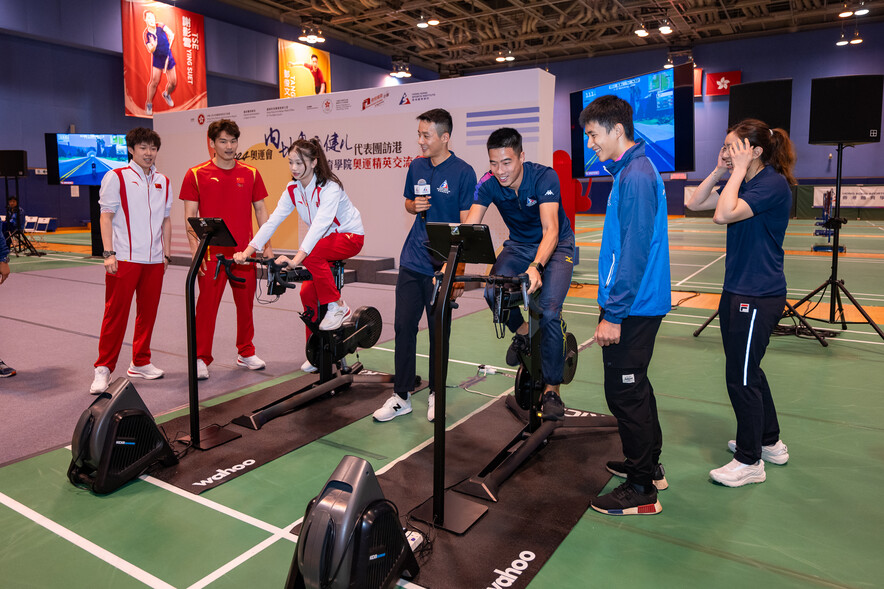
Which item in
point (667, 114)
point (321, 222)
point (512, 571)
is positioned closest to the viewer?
point (512, 571)

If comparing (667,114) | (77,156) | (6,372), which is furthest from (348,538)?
(77,156)

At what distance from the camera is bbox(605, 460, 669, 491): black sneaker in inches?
117

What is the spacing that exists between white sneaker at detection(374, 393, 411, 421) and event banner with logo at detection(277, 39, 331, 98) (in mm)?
18506

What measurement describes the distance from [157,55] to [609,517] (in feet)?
61.0

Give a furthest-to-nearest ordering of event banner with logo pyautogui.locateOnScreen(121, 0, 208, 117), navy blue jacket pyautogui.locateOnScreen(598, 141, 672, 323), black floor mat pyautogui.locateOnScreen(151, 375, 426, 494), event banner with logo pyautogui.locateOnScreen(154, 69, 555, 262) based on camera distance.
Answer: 1. event banner with logo pyautogui.locateOnScreen(121, 0, 208, 117)
2. event banner with logo pyautogui.locateOnScreen(154, 69, 555, 262)
3. black floor mat pyautogui.locateOnScreen(151, 375, 426, 494)
4. navy blue jacket pyautogui.locateOnScreen(598, 141, 672, 323)

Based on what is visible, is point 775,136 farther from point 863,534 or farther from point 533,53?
point 533,53

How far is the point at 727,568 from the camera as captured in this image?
7.61 feet

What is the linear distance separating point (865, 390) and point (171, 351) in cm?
552

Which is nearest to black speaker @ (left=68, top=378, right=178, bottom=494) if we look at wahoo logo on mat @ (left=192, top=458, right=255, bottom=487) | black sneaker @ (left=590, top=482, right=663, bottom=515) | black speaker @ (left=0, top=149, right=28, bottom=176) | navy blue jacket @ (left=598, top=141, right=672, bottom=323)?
wahoo logo on mat @ (left=192, top=458, right=255, bottom=487)

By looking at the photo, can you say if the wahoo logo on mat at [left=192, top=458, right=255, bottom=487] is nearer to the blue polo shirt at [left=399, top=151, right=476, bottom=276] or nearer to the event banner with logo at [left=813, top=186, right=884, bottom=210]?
the blue polo shirt at [left=399, top=151, right=476, bottom=276]

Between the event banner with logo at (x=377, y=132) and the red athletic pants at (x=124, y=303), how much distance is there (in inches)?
201

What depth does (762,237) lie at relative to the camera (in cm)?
292

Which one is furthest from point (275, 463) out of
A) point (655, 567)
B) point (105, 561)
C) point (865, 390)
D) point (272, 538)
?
point (865, 390)

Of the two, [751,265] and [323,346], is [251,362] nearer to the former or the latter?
[323,346]
